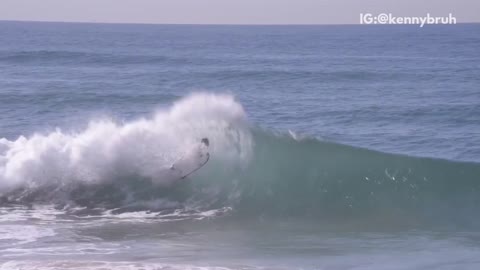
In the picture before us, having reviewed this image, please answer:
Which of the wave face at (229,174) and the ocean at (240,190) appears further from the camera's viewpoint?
the wave face at (229,174)

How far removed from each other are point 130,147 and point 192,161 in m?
1.08

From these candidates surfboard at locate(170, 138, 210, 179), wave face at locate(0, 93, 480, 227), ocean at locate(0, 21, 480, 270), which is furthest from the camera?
surfboard at locate(170, 138, 210, 179)

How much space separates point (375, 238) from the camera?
1088 centimetres

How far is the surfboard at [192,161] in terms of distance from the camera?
13367mm

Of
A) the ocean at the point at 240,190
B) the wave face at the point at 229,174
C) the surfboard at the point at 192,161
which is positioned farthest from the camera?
the surfboard at the point at 192,161

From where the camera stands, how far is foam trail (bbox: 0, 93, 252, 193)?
527 inches

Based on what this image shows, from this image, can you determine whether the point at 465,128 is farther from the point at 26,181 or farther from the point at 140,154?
the point at 26,181

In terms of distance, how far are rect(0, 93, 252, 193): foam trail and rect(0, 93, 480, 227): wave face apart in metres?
0.02

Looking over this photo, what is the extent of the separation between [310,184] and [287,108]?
10535 mm

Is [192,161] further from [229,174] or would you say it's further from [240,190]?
[240,190]

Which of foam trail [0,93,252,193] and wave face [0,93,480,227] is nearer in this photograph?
wave face [0,93,480,227]

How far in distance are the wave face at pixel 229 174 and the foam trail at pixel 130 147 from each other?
17 mm

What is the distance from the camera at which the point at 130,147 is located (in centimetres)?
1388

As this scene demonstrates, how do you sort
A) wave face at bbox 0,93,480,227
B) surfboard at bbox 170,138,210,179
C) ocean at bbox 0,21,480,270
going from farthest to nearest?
1. surfboard at bbox 170,138,210,179
2. wave face at bbox 0,93,480,227
3. ocean at bbox 0,21,480,270
